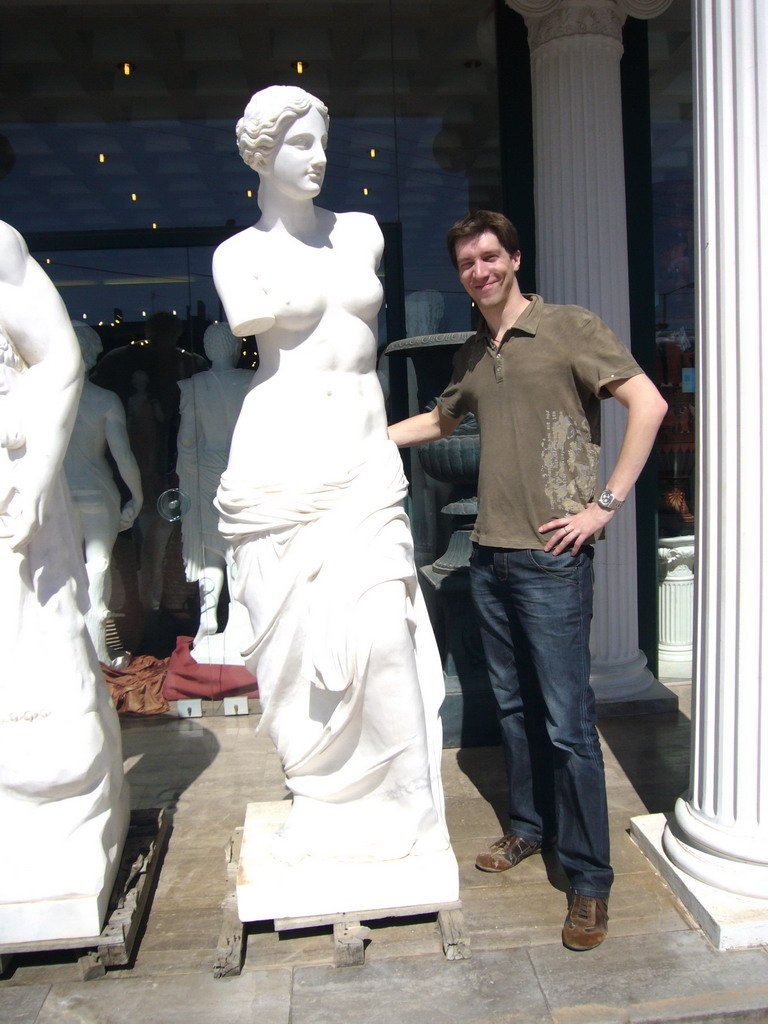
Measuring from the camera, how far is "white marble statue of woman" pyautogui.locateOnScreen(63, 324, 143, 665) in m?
5.00

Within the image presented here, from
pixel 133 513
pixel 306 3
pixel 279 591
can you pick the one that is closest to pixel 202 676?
pixel 133 513

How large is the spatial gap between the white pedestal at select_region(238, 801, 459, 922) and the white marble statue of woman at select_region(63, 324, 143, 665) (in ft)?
9.06

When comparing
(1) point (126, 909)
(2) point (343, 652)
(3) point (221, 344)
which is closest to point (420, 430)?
(2) point (343, 652)

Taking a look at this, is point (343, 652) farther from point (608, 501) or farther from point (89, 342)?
point (89, 342)

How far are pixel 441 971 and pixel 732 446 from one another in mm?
1775

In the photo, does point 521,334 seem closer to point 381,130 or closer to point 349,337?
point 349,337

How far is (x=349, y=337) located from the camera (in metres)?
2.77

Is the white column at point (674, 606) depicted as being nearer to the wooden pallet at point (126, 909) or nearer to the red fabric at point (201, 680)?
the red fabric at point (201, 680)

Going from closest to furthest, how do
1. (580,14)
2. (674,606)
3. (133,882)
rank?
1. (133,882)
2. (580,14)
3. (674,606)

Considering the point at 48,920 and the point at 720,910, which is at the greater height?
the point at 48,920

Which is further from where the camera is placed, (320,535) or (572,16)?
(572,16)

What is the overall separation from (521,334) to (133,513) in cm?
310

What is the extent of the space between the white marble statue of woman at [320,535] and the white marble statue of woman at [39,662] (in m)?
0.53

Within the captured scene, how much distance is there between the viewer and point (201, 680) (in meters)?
5.08
